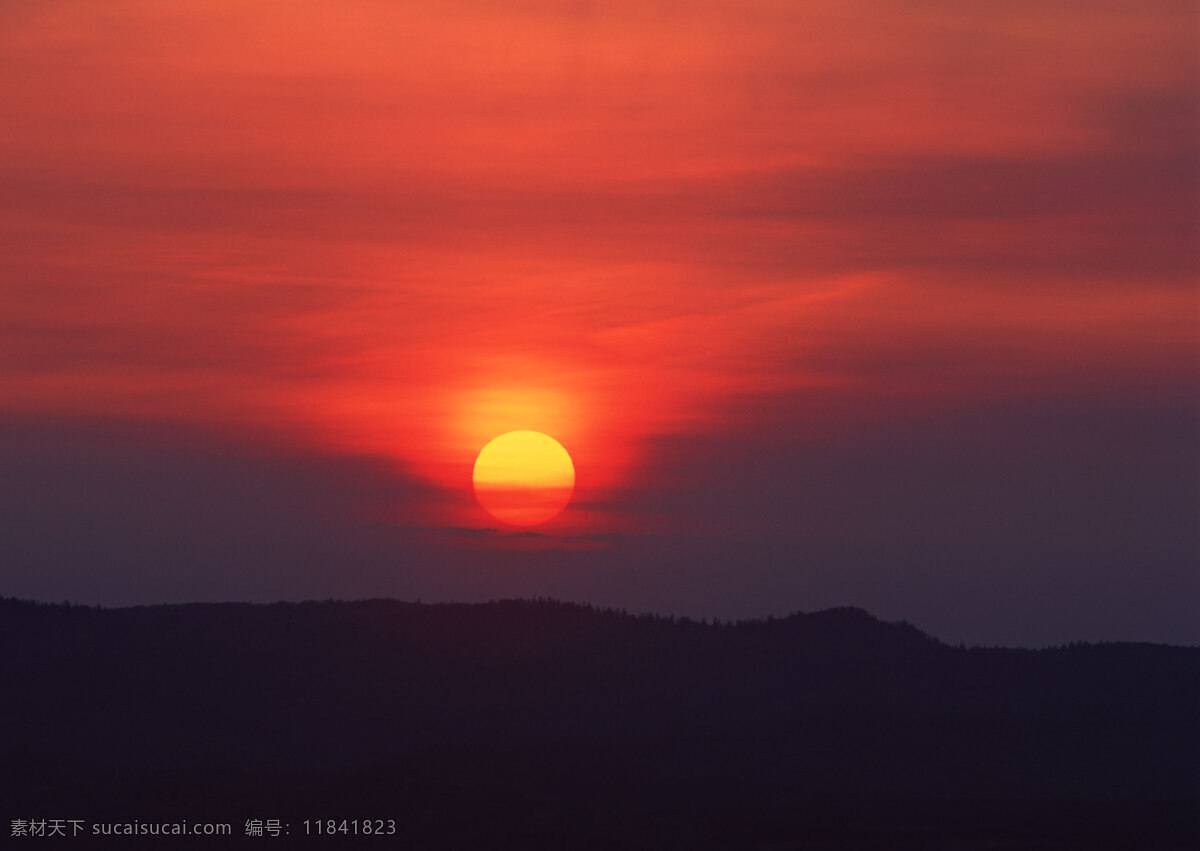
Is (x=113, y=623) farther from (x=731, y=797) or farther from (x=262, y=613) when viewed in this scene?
(x=731, y=797)

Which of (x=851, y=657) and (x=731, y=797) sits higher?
(x=851, y=657)

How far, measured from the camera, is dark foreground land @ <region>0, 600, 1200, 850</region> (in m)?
63.0

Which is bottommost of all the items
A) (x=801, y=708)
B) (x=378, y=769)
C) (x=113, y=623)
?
(x=378, y=769)

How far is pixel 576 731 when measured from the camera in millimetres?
99000

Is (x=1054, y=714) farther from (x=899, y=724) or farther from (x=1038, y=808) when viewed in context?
(x=1038, y=808)

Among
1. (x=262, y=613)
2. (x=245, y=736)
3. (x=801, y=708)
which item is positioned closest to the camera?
(x=245, y=736)

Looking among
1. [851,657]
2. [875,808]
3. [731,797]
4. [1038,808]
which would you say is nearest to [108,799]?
[731,797]

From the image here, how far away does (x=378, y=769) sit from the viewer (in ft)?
226

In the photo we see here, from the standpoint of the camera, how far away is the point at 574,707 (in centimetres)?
10281

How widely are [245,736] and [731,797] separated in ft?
104

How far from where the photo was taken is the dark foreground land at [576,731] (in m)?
63.0

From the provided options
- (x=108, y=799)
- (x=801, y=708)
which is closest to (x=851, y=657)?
(x=801, y=708)

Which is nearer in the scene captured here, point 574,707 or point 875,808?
point 875,808

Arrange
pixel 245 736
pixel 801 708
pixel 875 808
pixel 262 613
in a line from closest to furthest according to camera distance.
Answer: pixel 875 808
pixel 245 736
pixel 801 708
pixel 262 613
